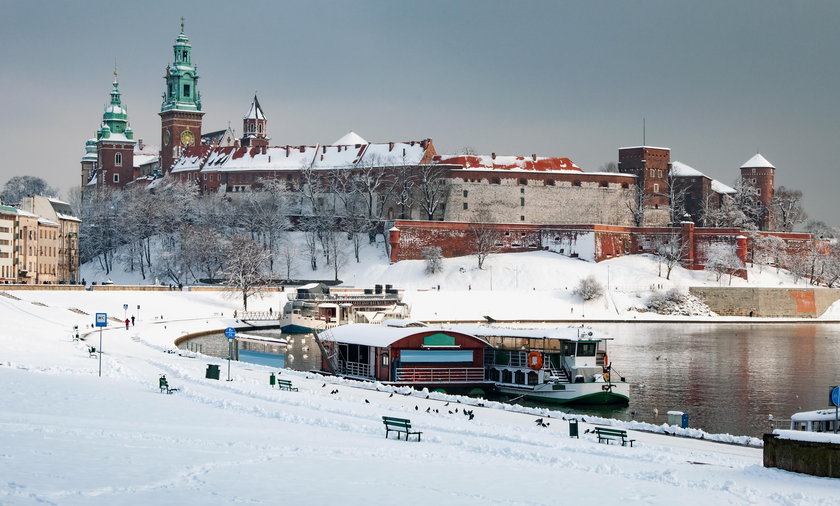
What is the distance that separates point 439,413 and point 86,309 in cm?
4318

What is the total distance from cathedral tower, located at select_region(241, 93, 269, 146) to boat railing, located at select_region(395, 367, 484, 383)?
88006 millimetres

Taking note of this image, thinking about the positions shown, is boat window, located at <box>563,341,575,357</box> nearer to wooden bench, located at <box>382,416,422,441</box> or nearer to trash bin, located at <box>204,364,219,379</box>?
trash bin, located at <box>204,364,219,379</box>

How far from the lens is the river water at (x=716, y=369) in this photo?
120 feet

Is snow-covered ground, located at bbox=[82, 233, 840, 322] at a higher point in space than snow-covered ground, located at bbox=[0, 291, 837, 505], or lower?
higher

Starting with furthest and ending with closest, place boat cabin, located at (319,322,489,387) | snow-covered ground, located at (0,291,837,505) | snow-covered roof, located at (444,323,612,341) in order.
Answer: boat cabin, located at (319,322,489,387) → snow-covered roof, located at (444,323,612,341) → snow-covered ground, located at (0,291,837,505)

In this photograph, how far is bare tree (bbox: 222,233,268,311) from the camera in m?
78.5

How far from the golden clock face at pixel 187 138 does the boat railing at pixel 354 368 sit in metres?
81.4

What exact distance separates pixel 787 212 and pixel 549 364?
82999 mm

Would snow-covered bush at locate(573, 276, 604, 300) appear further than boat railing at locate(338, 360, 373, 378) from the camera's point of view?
Yes

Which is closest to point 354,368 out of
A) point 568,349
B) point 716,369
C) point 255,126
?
point 568,349

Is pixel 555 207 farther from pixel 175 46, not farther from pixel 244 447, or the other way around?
pixel 244 447

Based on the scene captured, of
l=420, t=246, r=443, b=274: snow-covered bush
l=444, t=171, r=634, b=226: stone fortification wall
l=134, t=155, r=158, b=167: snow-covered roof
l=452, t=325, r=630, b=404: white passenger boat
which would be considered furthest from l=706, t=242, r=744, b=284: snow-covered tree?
l=134, t=155, r=158, b=167: snow-covered roof

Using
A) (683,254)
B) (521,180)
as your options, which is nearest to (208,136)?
(521,180)

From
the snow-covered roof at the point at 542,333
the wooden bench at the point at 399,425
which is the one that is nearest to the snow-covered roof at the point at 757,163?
the snow-covered roof at the point at 542,333
